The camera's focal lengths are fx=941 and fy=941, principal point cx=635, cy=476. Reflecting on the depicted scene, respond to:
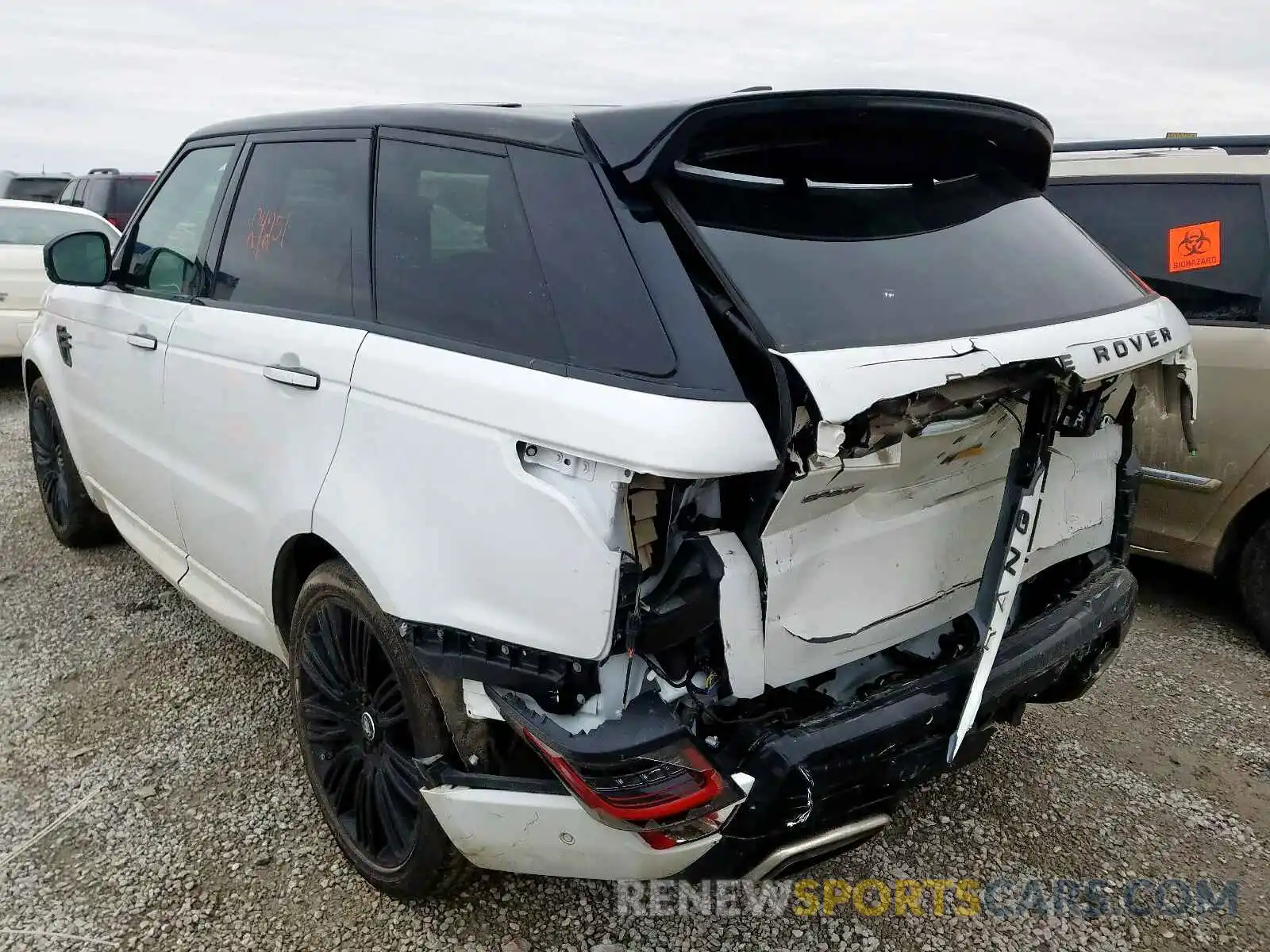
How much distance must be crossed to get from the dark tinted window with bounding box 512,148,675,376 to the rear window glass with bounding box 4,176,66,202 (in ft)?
53.6

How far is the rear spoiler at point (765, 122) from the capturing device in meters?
1.75

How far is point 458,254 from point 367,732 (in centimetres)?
116

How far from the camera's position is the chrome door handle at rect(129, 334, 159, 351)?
297 centimetres

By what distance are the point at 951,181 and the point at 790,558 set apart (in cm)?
112

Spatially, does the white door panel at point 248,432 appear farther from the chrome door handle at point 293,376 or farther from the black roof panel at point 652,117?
the black roof panel at point 652,117

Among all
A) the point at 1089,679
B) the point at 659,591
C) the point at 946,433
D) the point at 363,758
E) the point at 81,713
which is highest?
the point at 946,433

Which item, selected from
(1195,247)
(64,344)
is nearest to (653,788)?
(64,344)

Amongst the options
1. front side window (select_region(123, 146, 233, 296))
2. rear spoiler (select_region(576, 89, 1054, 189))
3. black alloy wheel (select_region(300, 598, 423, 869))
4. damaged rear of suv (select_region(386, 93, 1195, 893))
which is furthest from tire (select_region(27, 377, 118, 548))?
rear spoiler (select_region(576, 89, 1054, 189))

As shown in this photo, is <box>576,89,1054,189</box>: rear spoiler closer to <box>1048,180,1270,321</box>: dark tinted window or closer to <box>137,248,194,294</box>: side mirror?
<box>137,248,194,294</box>: side mirror

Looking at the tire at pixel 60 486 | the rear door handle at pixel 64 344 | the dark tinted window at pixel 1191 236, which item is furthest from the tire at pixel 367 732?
the dark tinted window at pixel 1191 236

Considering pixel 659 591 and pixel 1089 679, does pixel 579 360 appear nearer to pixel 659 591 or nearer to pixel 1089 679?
pixel 659 591

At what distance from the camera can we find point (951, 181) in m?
2.28

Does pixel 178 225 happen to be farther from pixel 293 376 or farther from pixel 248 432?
pixel 293 376

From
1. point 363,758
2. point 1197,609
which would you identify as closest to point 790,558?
point 363,758
